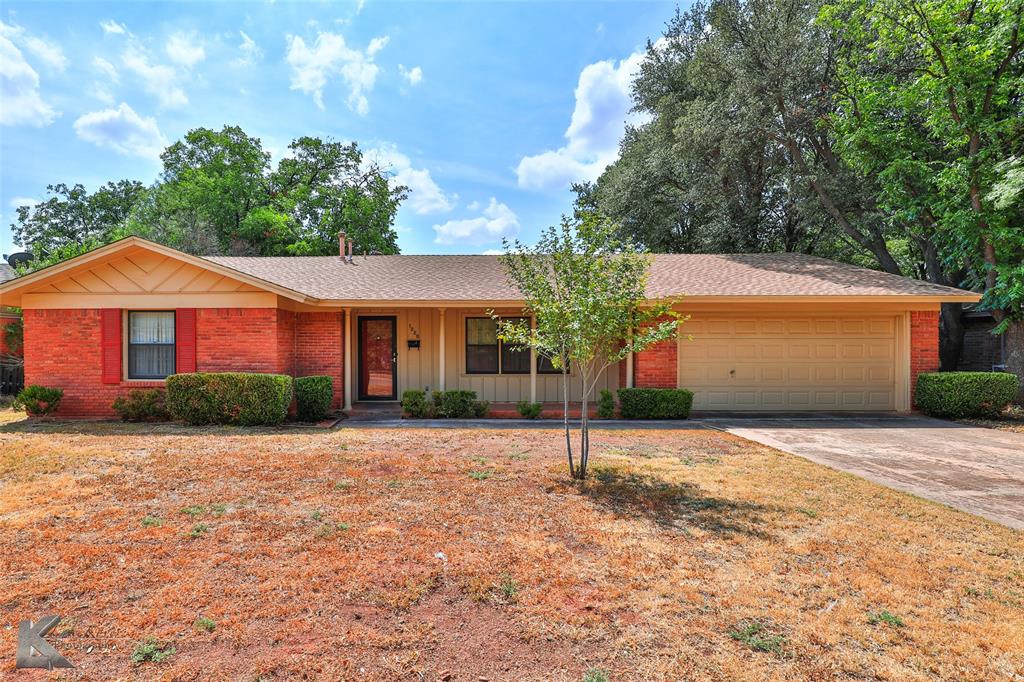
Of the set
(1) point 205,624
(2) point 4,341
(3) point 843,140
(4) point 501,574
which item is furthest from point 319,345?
(3) point 843,140

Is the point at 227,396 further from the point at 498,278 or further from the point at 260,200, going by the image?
the point at 260,200

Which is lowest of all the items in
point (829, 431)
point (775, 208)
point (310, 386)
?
point (829, 431)

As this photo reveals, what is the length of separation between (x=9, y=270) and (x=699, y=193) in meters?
31.9

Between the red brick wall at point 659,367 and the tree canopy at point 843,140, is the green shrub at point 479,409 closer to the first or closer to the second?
the red brick wall at point 659,367

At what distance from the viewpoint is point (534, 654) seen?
2422 mm

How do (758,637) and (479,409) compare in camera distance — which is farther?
(479,409)

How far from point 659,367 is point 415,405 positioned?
5.43 m

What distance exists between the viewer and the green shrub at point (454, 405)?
382 inches

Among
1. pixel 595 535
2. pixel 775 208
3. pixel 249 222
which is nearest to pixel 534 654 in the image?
pixel 595 535

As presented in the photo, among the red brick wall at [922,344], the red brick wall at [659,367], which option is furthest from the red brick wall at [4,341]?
the red brick wall at [922,344]

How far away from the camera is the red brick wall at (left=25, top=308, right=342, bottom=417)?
9.29 m

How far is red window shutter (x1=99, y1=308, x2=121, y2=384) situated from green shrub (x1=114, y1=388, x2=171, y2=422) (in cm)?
76

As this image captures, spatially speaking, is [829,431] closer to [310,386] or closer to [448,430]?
[448,430]

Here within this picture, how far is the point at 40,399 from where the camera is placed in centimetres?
901
